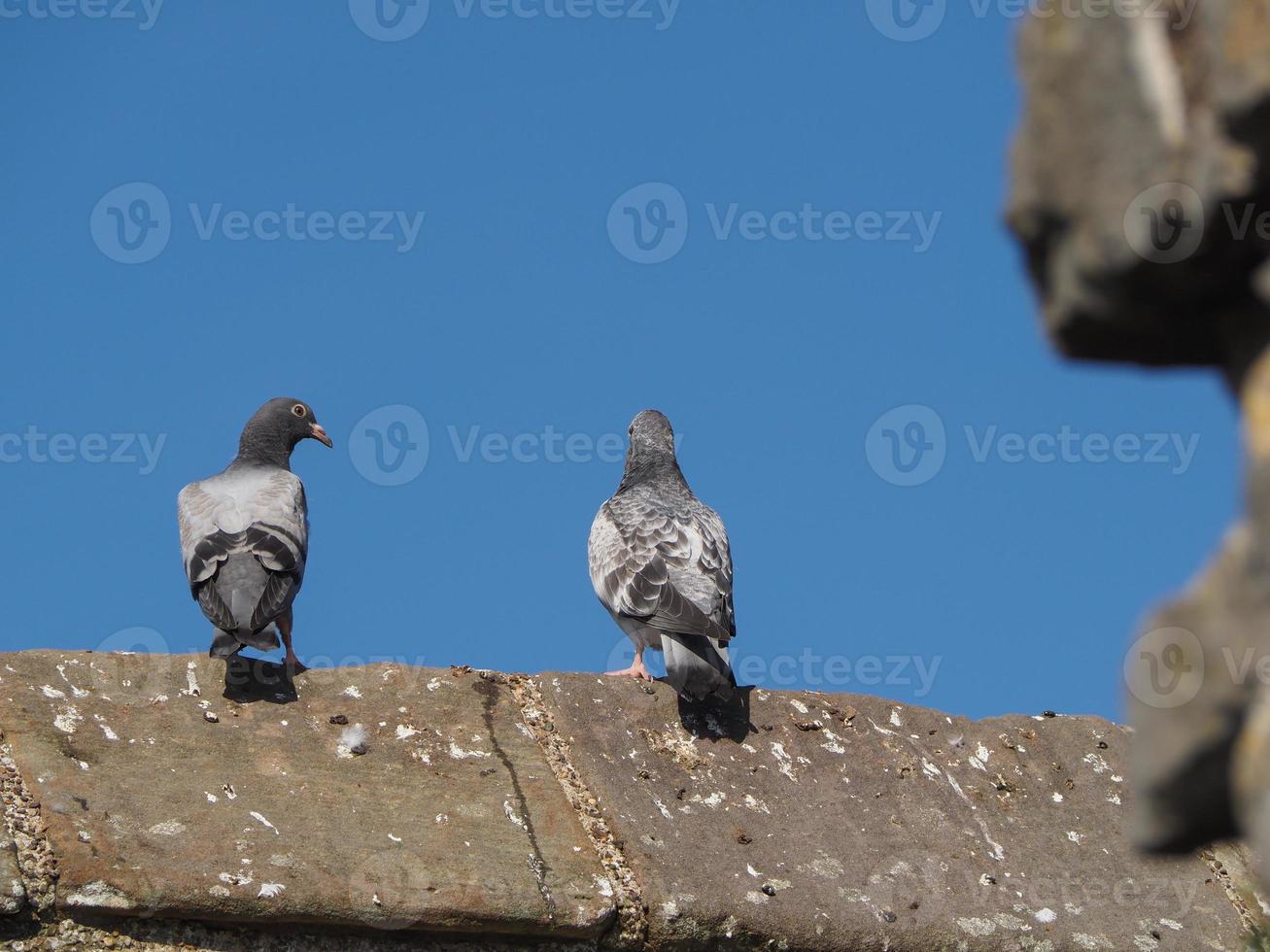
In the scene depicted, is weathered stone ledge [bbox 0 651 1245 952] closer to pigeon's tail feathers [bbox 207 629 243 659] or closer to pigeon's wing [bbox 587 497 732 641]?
pigeon's tail feathers [bbox 207 629 243 659]

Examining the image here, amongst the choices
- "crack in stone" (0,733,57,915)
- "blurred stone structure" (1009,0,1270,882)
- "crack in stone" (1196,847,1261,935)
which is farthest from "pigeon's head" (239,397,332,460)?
"blurred stone structure" (1009,0,1270,882)

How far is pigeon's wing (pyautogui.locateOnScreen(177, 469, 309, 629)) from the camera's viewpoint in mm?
6621

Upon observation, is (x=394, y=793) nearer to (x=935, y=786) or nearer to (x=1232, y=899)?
(x=935, y=786)

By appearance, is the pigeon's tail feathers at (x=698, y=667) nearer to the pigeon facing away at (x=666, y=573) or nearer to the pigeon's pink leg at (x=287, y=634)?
the pigeon facing away at (x=666, y=573)

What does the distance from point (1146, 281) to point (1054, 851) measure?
3.39m

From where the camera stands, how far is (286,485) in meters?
7.88

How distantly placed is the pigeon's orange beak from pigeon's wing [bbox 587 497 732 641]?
2.04 meters

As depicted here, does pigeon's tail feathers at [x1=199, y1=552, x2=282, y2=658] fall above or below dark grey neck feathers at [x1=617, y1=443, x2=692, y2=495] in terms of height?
below

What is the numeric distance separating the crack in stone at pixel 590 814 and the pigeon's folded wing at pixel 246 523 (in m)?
2.28

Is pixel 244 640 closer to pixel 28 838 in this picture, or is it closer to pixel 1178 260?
pixel 28 838

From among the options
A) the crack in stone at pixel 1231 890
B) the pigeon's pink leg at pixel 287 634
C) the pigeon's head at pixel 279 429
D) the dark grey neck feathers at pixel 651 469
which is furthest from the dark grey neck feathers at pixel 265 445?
the crack in stone at pixel 1231 890

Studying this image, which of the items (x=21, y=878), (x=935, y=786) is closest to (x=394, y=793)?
(x=21, y=878)

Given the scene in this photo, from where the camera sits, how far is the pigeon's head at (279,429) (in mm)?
8938

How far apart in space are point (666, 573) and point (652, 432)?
2.42 metres
